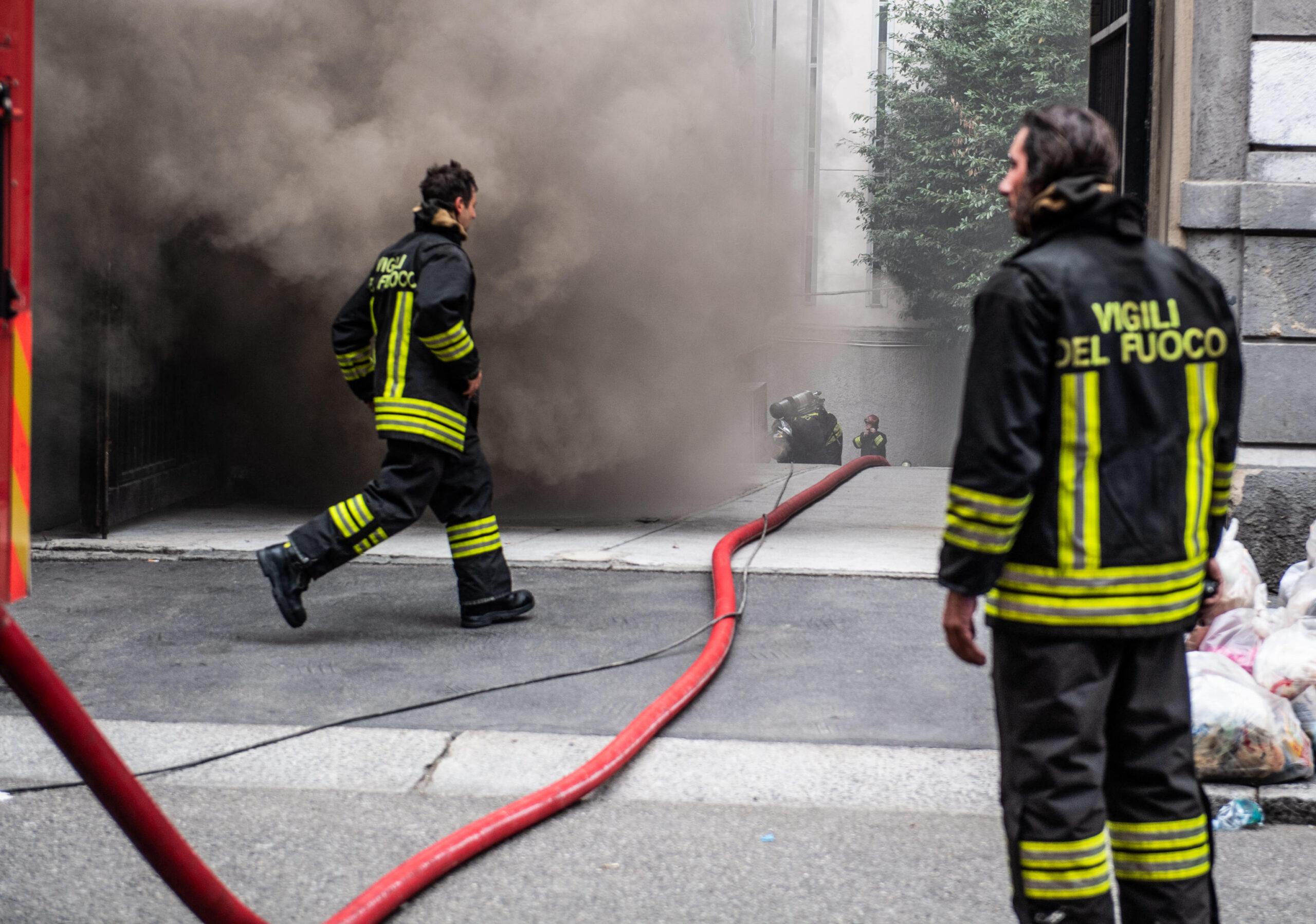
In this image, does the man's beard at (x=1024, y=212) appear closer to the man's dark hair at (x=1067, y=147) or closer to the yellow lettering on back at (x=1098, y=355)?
the man's dark hair at (x=1067, y=147)

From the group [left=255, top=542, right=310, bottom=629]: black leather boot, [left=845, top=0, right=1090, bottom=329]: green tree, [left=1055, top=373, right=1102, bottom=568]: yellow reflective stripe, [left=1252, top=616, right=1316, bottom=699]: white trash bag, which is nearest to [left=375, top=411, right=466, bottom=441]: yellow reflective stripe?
[left=255, top=542, right=310, bottom=629]: black leather boot

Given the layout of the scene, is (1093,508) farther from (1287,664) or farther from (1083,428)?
(1287,664)

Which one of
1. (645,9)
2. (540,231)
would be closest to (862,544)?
(540,231)

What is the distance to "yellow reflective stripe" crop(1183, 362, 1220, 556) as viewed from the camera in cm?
221

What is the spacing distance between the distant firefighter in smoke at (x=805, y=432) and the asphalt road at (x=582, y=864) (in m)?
15.3

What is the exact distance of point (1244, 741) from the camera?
334cm

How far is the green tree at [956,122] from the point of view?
2564cm

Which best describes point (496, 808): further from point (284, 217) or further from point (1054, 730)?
point (284, 217)

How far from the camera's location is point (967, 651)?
2.24 m

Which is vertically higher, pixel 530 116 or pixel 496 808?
pixel 530 116

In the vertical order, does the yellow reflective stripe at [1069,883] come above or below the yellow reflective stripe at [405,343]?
below

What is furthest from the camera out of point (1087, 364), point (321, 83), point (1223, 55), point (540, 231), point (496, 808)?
point (540, 231)

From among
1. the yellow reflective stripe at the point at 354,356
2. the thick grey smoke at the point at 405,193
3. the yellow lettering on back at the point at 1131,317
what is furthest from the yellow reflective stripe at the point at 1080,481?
the thick grey smoke at the point at 405,193

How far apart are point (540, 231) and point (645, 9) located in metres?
1.46
